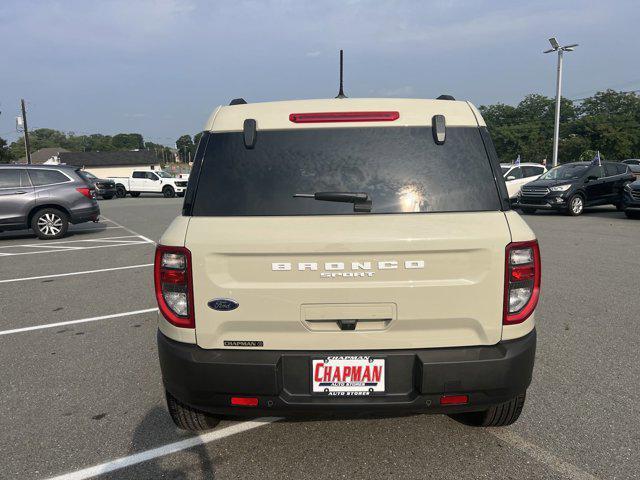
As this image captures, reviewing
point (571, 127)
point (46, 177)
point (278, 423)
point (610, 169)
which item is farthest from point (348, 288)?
point (571, 127)

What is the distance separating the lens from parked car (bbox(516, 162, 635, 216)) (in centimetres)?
1538

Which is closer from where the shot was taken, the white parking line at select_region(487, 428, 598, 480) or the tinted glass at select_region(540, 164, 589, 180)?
the white parking line at select_region(487, 428, 598, 480)

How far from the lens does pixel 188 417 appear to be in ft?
9.39

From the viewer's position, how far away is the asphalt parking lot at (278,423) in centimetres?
266

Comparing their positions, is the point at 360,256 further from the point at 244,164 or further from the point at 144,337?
the point at 144,337

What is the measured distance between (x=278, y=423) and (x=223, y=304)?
44.9 inches

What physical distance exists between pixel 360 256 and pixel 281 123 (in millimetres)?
830

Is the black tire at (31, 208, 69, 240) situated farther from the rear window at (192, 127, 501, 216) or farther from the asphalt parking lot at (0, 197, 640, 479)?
the rear window at (192, 127, 501, 216)

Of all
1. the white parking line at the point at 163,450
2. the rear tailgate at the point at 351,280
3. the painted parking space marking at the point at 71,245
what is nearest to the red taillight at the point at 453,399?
the rear tailgate at the point at 351,280

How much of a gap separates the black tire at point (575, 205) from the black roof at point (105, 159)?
88372 mm

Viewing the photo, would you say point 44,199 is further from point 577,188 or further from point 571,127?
point 571,127

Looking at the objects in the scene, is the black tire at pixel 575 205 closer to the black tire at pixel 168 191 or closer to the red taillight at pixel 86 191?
the red taillight at pixel 86 191

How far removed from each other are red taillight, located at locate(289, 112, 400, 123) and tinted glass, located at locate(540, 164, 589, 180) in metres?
14.9

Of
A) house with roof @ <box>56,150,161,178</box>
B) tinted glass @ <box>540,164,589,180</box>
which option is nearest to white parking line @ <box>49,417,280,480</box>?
tinted glass @ <box>540,164,589,180</box>
